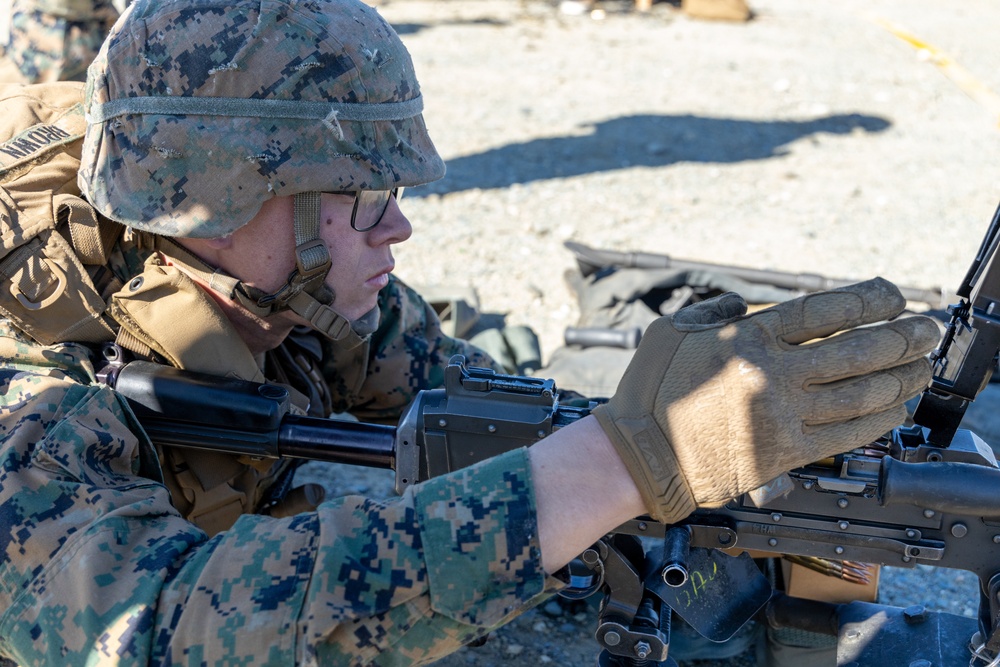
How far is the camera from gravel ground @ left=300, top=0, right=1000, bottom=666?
6117 mm

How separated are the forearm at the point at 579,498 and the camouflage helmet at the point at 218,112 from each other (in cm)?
102

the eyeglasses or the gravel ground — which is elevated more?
the eyeglasses

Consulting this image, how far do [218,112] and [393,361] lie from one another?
43.6 inches

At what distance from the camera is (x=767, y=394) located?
182 centimetres

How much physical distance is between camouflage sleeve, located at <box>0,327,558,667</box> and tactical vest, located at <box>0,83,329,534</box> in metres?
0.52

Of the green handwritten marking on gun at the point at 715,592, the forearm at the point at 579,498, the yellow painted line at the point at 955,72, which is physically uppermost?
the forearm at the point at 579,498

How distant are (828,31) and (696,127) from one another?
611cm

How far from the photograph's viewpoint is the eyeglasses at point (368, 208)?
2545 mm

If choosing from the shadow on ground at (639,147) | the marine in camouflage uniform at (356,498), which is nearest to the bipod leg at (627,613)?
the marine in camouflage uniform at (356,498)

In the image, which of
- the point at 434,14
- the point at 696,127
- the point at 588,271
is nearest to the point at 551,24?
the point at 434,14

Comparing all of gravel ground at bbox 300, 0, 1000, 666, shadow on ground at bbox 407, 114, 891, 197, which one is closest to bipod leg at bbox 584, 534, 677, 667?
gravel ground at bbox 300, 0, 1000, 666

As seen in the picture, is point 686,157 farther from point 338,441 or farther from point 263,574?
point 263,574

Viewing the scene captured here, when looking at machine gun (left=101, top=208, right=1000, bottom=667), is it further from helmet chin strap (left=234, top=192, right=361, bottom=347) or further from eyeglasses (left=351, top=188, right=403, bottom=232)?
eyeglasses (left=351, top=188, right=403, bottom=232)

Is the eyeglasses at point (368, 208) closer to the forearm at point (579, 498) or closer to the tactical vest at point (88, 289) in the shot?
the tactical vest at point (88, 289)
